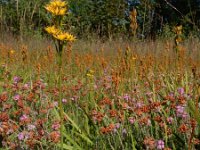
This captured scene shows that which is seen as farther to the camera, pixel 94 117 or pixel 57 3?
pixel 94 117

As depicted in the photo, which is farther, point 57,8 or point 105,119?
point 105,119

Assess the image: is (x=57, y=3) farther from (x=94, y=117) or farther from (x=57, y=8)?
(x=94, y=117)

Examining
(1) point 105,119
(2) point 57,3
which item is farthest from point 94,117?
(2) point 57,3

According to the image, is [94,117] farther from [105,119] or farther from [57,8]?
[57,8]

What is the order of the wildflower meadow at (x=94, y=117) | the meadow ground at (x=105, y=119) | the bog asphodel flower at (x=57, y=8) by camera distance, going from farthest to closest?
the meadow ground at (x=105, y=119) → the wildflower meadow at (x=94, y=117) → the bog asphodel flower at (x=57, y=8)

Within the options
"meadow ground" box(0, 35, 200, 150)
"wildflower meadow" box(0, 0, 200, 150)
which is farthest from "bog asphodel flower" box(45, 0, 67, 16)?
"meadow ground" box(0, 35, 200, 150)

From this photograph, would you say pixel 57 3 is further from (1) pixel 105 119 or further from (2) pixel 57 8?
(1) pixel 105 119

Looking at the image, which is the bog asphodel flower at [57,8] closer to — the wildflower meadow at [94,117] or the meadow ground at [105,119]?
the wildflower meadow at [94,117]

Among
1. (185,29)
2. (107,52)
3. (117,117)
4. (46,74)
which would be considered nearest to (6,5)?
(185,29)

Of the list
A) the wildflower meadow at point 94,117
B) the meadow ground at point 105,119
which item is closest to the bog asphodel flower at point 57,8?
the wildflower meadow at point 94,117

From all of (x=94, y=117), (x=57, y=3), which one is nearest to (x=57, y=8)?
(x=57, y=3)

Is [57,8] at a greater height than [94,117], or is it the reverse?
[57,8]

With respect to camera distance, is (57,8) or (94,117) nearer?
(57,8)

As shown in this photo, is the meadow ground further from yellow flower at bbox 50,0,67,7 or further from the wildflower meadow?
yellow flower at bbox 50,0,67,7
